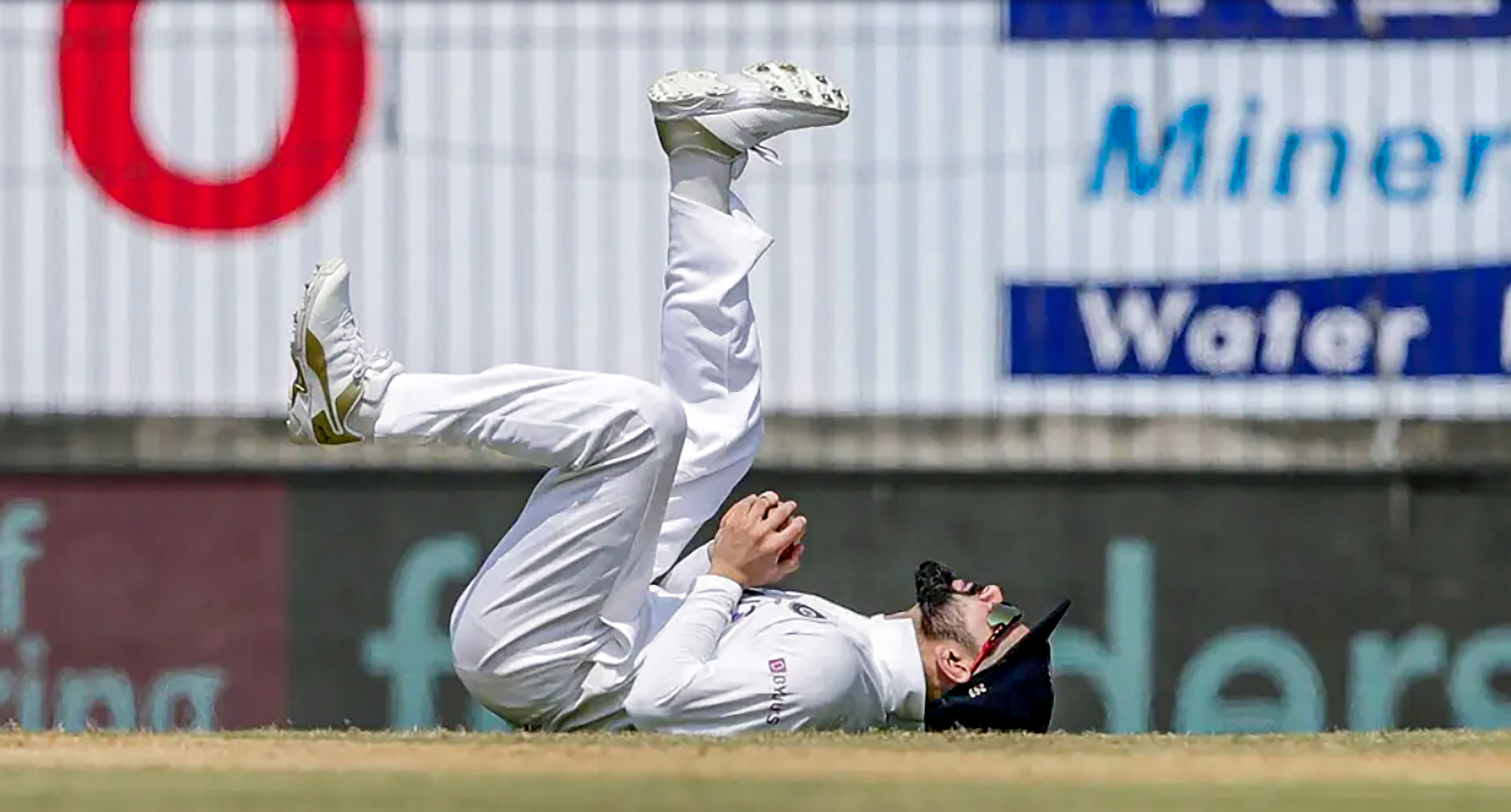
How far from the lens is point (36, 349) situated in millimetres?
9828

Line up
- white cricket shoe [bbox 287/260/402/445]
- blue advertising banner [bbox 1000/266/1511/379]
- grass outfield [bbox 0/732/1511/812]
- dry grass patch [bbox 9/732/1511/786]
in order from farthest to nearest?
blue advertising banner [bbox 1000/266/1511/379] < white cricket shoe [bbox 287/260/402/445] < dry grass patch [bbox 9/732/1511/786] < grass outfield [bbox 0/732/1511/812]

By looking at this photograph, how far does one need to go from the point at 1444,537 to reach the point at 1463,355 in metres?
0.57

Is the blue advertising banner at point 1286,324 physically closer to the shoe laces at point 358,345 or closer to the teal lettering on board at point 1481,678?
the teal lettering on board at point 1481,678

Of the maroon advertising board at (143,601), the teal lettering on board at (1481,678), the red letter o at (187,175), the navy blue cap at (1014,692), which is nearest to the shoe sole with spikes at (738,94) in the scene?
the navy blue cap at (1014,692)

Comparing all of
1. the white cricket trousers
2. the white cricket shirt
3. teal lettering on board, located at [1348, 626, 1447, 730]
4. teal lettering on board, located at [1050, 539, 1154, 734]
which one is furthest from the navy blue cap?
teal lettering on board, located at [1348, 626, 1447, 730]

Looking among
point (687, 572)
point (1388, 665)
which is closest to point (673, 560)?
point (687, 572)

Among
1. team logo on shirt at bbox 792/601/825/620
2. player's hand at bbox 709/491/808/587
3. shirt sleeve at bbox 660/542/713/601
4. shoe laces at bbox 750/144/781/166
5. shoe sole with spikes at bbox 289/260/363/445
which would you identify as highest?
shoe laces at bbox 750/144/781/166

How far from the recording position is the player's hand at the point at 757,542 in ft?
20.0

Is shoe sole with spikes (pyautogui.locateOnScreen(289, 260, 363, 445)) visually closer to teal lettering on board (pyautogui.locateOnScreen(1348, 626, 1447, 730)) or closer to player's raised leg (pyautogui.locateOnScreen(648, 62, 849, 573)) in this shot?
player's raised leg (pyautogui.locateOnScreen(648, 62, 849, 573))

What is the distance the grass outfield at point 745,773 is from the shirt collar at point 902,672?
28 centimetres

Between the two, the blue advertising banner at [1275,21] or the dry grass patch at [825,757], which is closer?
the dry grass patch at [825,757]

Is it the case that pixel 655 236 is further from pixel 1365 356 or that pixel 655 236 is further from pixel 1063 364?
pixel 1365 356

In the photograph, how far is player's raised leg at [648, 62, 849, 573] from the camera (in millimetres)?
6328

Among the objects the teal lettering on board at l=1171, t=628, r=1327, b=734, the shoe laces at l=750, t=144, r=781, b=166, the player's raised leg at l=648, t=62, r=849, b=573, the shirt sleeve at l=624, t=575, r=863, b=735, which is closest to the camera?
the shirt sleeve at l=624, t=575, r=863, b=735
